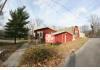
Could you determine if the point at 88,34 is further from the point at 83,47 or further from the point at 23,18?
the point at 23,18

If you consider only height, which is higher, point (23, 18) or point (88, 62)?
point (23, 18)

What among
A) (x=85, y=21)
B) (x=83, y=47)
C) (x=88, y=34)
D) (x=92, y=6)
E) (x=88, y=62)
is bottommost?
(x=88, y=62)

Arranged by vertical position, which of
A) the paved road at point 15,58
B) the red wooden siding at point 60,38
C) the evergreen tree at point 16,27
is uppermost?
the evergreen tree at point 16,27

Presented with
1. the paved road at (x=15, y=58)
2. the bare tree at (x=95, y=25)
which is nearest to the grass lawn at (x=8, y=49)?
the paved road at (x=15, y=58)

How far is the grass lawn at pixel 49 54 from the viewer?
2336mm

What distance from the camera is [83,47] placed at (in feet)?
7.67

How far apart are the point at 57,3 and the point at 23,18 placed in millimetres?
462

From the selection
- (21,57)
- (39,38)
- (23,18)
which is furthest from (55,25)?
(21,57)

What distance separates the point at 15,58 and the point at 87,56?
2.78ft

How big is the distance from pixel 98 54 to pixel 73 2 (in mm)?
704

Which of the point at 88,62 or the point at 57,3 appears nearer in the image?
the point at 88,62

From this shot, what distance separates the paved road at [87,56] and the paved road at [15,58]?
0.55 m

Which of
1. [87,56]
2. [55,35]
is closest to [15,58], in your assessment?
[55,35]

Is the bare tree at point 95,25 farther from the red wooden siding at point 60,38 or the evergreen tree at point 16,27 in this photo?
the evergreen tree at point 16,27
